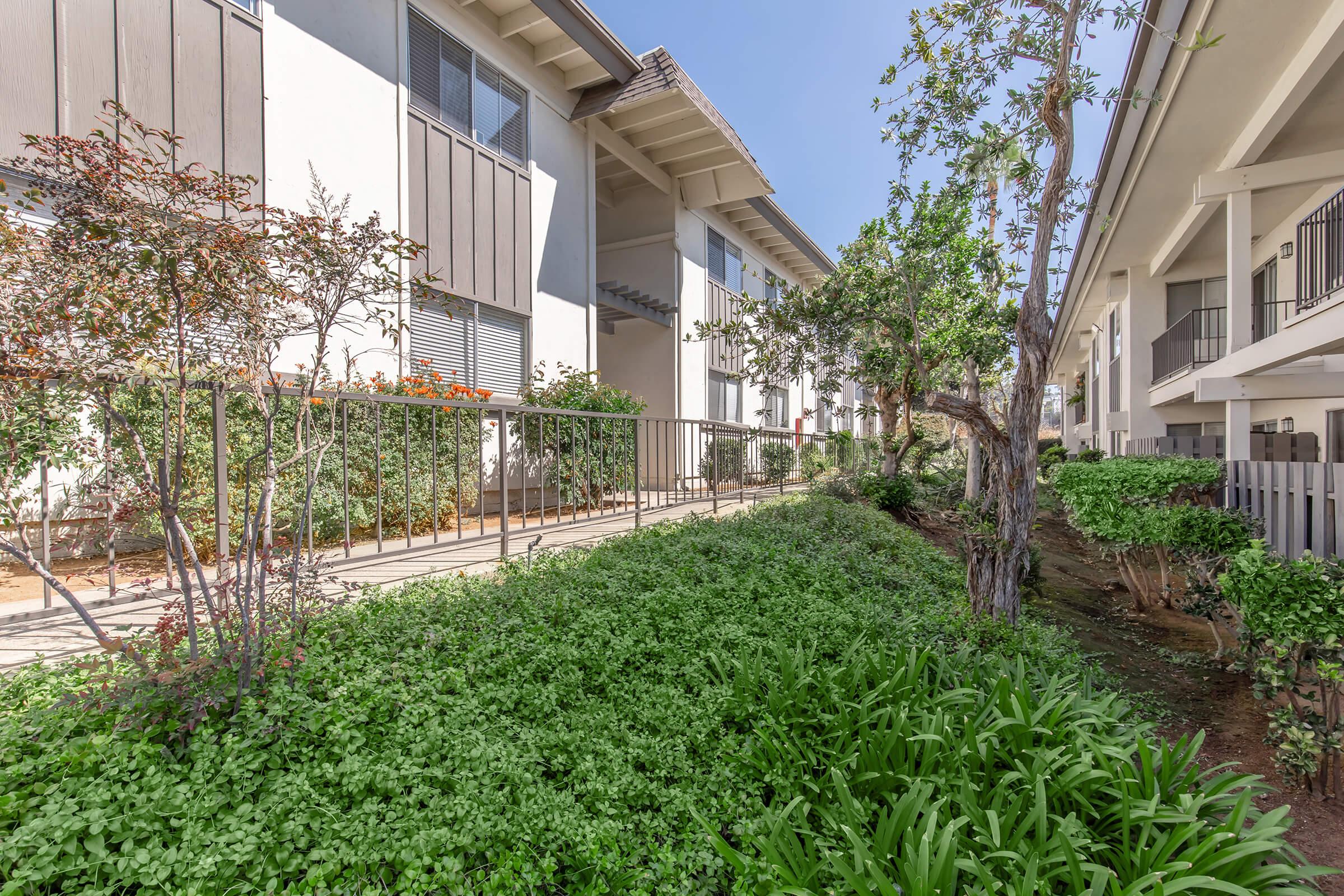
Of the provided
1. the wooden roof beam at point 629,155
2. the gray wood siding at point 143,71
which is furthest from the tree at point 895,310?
the gray wood siding at point 143,71

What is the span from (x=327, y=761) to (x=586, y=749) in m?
0.95

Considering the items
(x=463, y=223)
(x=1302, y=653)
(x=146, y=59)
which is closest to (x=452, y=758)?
(x=1302, y=653)

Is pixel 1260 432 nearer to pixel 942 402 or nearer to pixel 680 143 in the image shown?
pixel 942 402

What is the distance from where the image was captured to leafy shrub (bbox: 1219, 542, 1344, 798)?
9.67 ft

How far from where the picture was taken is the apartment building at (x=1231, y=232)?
516 cm

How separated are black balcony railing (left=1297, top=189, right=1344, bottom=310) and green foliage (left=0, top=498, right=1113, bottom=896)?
5683 millimetres

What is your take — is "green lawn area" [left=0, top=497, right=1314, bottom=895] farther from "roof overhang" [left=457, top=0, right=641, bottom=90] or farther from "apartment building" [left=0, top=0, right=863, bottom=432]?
"roof overhang" [left=457, top=0, right=641, bottom=90]

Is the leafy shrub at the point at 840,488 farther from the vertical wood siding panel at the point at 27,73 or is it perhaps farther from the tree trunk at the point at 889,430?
the vertical wood siding panel at the point at 27,73

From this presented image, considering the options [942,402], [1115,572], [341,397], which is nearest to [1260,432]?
[1115,572]

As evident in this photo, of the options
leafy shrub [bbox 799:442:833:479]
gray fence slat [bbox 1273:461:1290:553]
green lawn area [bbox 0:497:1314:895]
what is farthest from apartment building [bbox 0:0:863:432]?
gray fence slat [bbox 1273:461:1290:553]

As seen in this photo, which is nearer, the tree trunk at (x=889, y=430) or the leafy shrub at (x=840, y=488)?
the leafy shrub at (x=840, y=488)

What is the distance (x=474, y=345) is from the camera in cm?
850

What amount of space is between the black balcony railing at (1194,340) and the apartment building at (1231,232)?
41mm

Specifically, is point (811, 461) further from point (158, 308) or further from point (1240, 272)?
point (158, 308)
